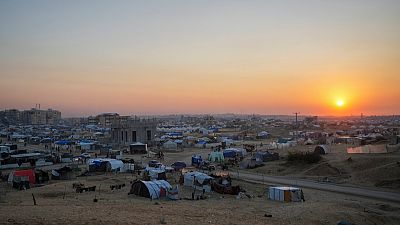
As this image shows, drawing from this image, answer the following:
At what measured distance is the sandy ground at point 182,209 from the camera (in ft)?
52.4

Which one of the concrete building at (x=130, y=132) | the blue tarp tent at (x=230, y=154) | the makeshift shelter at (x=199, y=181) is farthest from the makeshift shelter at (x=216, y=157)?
the concrete building at (x=130, y=132)

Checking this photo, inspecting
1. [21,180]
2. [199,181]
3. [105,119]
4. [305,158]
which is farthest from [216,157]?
[105,119]

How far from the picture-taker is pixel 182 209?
19438 millimetres

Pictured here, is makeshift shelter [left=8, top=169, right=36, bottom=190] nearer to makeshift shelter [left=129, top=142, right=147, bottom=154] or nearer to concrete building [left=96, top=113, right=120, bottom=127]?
makeshift shelter [left=129, top=142, right=147, bottom=154]

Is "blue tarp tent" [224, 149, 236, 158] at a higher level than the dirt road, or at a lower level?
higher

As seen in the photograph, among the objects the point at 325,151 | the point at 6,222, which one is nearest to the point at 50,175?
the point at 6,222

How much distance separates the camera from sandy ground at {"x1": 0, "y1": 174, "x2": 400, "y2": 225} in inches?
629

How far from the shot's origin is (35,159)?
43.9 metres

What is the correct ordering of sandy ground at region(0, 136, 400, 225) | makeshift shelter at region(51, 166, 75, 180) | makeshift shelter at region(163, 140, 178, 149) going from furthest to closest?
makeshift shelter at region(163, 140, 178, 149), makeshift shelter at region(51, 166, 75, 180), sandy ground at region(0, 136, 400, 225)

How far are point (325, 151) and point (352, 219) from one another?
1115 inches

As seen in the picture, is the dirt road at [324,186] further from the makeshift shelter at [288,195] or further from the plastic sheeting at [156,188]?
the plastic sheeting at [156,188]

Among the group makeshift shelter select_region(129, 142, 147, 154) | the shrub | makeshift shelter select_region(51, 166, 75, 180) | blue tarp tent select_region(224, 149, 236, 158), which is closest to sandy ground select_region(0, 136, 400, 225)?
makeshift shelter select_region(51, 166, 75, 180)

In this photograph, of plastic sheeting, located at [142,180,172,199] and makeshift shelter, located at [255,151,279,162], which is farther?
makeshift shelter, located at [255,151,279,162]

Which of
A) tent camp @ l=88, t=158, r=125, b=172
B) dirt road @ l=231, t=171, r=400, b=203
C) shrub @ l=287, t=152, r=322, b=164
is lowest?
dirt road @ l=231, t=171, r=400, b=203
